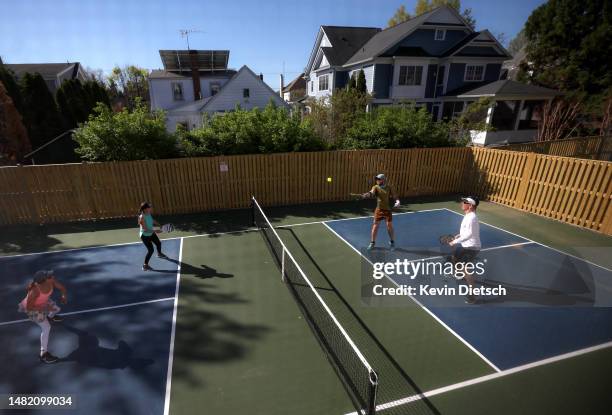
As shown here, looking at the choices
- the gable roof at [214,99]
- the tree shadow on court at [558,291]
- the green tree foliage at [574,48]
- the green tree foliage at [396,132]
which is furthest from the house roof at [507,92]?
the tree shadow on court at [558,291]

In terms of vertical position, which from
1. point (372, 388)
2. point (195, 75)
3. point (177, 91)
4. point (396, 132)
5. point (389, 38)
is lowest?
point (372, 388)

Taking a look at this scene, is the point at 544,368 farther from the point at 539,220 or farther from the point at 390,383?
the point at 539,220

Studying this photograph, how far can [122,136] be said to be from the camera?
11.0 metres

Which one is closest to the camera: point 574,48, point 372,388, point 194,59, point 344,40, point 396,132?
point 372,388

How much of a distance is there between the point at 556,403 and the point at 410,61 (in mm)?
27557

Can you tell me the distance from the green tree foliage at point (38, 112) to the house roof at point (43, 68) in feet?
57.2

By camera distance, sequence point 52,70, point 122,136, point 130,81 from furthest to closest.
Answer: point 130,81 → point 52,70 → point 122,136

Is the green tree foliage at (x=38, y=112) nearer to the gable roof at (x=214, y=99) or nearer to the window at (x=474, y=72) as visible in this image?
the gable roof at (x=214, y=99)

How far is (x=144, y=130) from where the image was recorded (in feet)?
36.7

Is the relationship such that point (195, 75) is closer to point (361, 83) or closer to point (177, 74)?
point (177, 74)

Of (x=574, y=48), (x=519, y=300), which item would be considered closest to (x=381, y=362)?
(x=519, y=300)

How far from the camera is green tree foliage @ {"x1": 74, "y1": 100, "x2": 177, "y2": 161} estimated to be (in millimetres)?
10852

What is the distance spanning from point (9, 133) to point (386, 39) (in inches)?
1129

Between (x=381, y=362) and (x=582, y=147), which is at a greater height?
(x=582, y=147)
